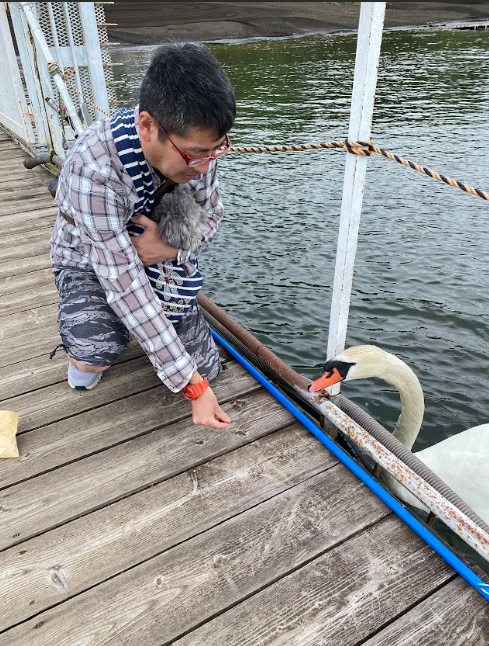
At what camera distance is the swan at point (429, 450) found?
2.88m

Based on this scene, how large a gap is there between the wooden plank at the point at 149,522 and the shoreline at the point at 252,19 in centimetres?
3430

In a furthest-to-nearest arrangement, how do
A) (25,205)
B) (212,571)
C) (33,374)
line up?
(25,205), (33,374), (212,571)

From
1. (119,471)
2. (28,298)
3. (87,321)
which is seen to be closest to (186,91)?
(87,321)

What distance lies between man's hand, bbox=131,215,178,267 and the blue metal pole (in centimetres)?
94

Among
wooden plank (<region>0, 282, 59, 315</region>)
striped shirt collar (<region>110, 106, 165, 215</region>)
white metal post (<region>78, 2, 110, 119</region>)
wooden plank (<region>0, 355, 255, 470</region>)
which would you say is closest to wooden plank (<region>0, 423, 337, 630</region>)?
wooden plank (<region>0, 355, 255, 470</region>)

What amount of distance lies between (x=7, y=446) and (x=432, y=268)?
574 centimetres

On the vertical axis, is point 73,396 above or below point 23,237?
above

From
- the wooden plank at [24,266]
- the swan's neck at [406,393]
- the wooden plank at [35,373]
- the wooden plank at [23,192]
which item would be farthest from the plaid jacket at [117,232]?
the wooden plank at [23,192]

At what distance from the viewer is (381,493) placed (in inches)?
88.1

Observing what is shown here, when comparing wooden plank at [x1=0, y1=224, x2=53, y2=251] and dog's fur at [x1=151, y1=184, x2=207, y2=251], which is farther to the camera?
wooden plank at [x1=0, y1=224, x2=53, y2=251]

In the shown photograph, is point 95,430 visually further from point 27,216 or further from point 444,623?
point 27,216

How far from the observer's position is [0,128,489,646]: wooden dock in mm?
1812

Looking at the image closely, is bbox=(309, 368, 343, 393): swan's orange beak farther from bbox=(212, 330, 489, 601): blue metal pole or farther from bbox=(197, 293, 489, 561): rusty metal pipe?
bbox=(212, 330, 489, 601): blue metal pole

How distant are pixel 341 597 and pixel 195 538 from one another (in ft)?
1.94
